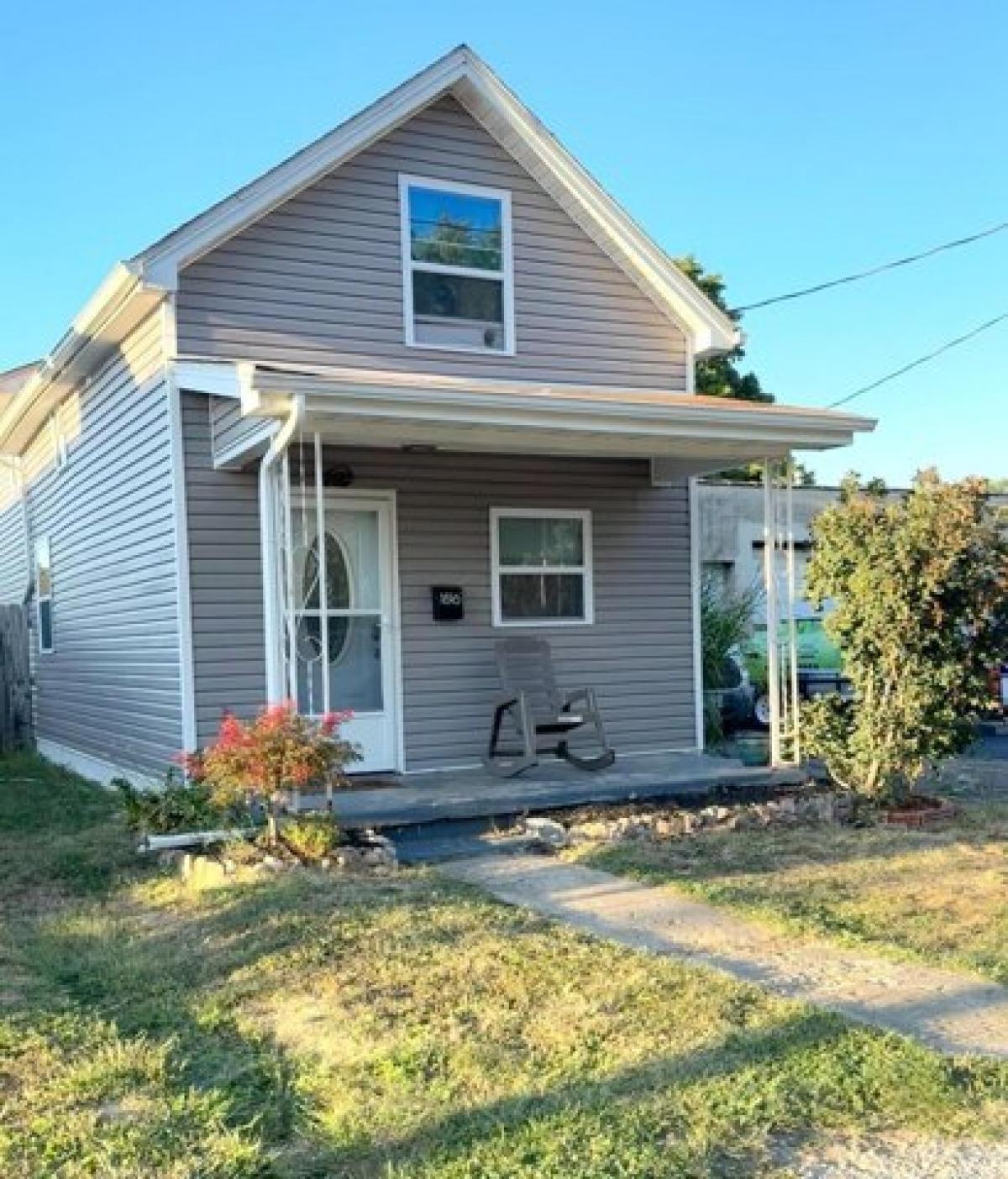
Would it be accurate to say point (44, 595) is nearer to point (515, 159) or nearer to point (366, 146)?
point (366, 146)

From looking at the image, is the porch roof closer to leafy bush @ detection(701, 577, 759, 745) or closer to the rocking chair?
the rocking chair

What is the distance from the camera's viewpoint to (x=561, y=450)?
8789mm

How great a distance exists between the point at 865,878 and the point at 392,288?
225 inches

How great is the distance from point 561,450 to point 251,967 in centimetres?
512

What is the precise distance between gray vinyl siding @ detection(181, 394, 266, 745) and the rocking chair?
186 cm

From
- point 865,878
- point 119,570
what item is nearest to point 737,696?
point 119,570

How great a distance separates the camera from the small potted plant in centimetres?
623

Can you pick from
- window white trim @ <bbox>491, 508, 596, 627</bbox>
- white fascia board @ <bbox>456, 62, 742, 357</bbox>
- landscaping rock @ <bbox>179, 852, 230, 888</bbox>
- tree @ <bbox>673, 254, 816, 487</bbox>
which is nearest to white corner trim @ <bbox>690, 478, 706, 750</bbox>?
window white trim @ <bbox>491, 508, 596, 627</bbox>

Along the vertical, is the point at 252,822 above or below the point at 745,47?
below

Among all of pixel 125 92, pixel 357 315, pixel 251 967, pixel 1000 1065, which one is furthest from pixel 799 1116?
pixel 125 92

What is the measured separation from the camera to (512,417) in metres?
7.34

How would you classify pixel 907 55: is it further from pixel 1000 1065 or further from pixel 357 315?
pixel 1000 1065

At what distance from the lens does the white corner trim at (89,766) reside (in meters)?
9.57

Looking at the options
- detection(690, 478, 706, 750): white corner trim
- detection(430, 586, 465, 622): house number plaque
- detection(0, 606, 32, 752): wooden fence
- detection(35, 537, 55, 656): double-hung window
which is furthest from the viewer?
detection(0, 606, 32, 752): wooden fence
